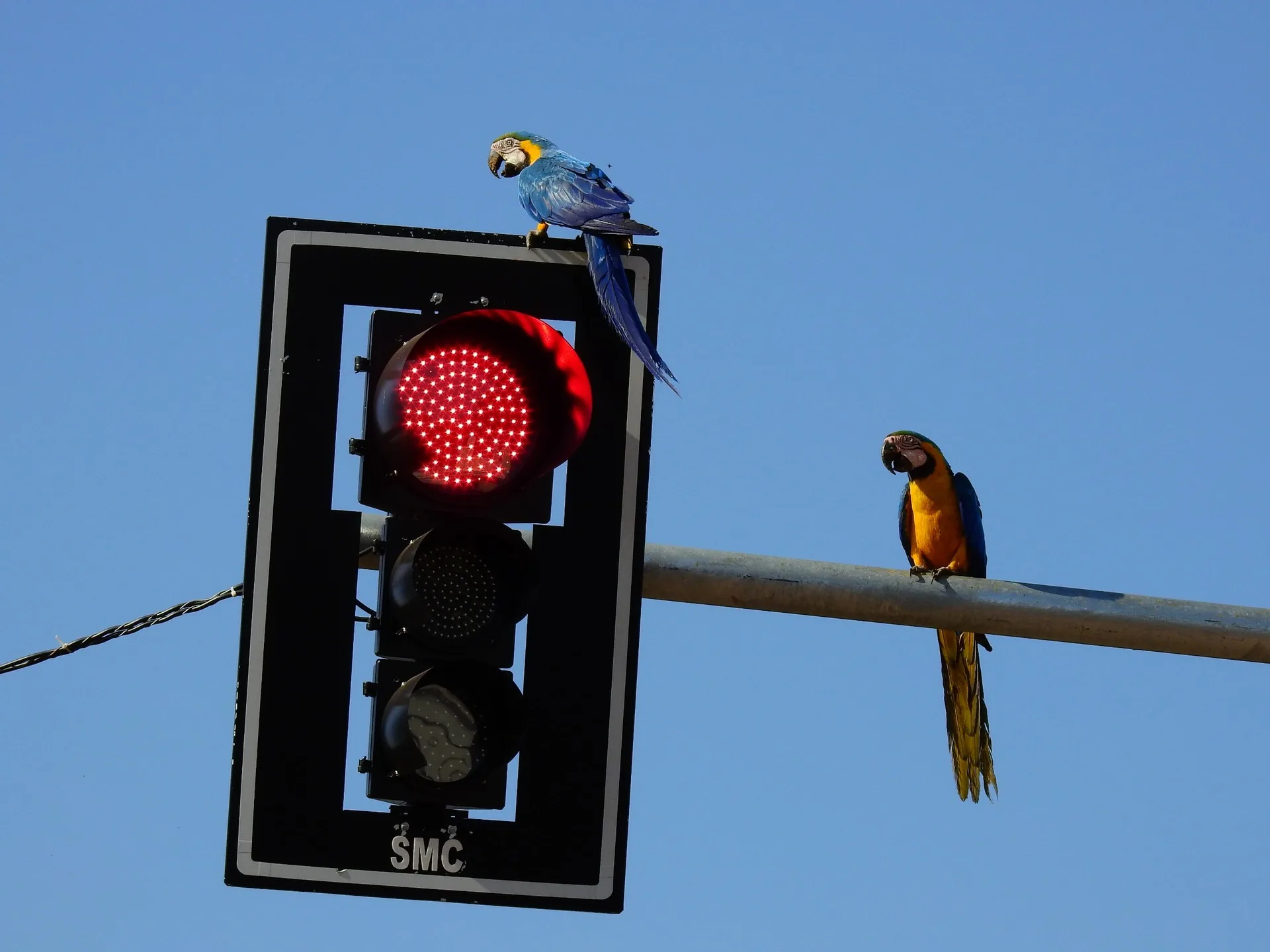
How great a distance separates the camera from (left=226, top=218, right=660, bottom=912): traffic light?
3041mm

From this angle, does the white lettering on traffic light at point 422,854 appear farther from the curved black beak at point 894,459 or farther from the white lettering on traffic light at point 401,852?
the curved black beak at point 894,459

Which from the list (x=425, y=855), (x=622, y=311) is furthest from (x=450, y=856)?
(x=622, y=311)

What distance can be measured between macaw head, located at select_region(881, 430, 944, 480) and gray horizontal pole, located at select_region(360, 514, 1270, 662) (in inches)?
192

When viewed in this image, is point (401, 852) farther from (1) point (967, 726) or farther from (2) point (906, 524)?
(2) point (906, 524)

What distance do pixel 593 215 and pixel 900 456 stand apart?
16.6 ft

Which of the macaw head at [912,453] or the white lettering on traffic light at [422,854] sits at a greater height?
the macaw head at [912,453]

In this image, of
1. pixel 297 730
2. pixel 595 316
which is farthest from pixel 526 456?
pixel 297 730

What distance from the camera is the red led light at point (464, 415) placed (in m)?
3.03

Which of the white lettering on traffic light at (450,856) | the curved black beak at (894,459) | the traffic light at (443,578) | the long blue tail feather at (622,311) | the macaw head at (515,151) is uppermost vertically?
the macaw head at (515,151)

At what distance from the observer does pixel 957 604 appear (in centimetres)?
363

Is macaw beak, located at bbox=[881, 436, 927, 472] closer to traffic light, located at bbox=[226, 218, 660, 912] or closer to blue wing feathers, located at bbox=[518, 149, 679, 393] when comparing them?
blue wing feathers, located at bbox=[518, 149, 679, 393]

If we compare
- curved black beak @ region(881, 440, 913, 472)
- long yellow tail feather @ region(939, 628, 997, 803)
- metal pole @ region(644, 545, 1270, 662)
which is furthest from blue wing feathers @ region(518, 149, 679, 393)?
curved black beak @ region(881, 440, 913, 472)

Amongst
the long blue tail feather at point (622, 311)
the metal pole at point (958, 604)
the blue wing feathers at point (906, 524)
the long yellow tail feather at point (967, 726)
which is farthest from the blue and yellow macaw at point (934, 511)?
the long blue tail feather at point (622, 311)

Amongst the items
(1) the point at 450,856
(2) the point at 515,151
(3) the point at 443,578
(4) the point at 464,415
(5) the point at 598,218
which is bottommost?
(1) the point at 450,856
